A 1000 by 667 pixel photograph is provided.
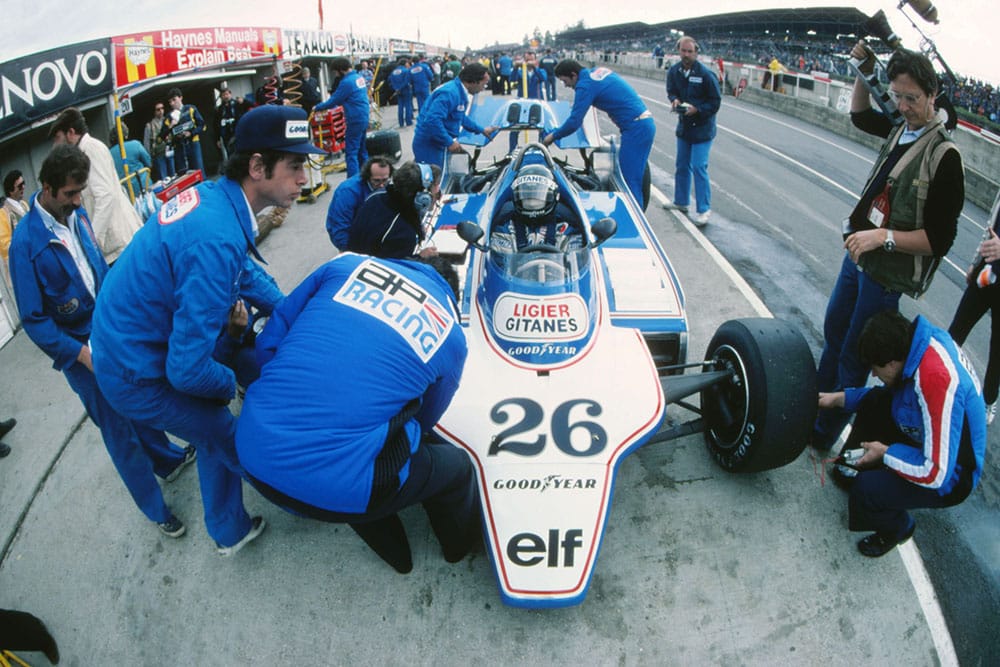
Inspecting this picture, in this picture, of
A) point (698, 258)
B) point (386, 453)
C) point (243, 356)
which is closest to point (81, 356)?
point (243, 356)

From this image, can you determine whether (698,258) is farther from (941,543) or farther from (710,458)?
(941,543)

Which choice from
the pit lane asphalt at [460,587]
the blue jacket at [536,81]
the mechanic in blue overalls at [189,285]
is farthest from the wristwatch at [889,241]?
the blue jacket at [536,81]

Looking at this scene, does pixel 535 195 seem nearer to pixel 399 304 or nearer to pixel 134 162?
pixel 399 304

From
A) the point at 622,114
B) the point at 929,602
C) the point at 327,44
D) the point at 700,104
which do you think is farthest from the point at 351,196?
the point at 327,44

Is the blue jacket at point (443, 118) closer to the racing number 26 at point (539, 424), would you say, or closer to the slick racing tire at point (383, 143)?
the slick racing tire at point (383, 143)

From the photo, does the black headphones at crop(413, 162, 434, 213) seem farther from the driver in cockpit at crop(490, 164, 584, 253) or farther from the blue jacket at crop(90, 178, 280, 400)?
the blue jacket at crop(90, 178, 280, 400)

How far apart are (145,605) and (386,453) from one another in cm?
160

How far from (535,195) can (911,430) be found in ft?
9.05

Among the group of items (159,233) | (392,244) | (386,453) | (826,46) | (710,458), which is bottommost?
(710,458)

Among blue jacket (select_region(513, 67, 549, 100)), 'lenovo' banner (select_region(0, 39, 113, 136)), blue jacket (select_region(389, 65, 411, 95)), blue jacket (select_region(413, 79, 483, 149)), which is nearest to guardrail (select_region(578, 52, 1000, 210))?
blue jacket (select_region(513, 67, 549, 100))

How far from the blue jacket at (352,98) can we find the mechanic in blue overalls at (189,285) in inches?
244

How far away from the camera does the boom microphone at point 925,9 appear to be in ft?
11.2

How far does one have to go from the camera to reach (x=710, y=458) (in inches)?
143

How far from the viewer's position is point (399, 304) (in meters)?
2.29
